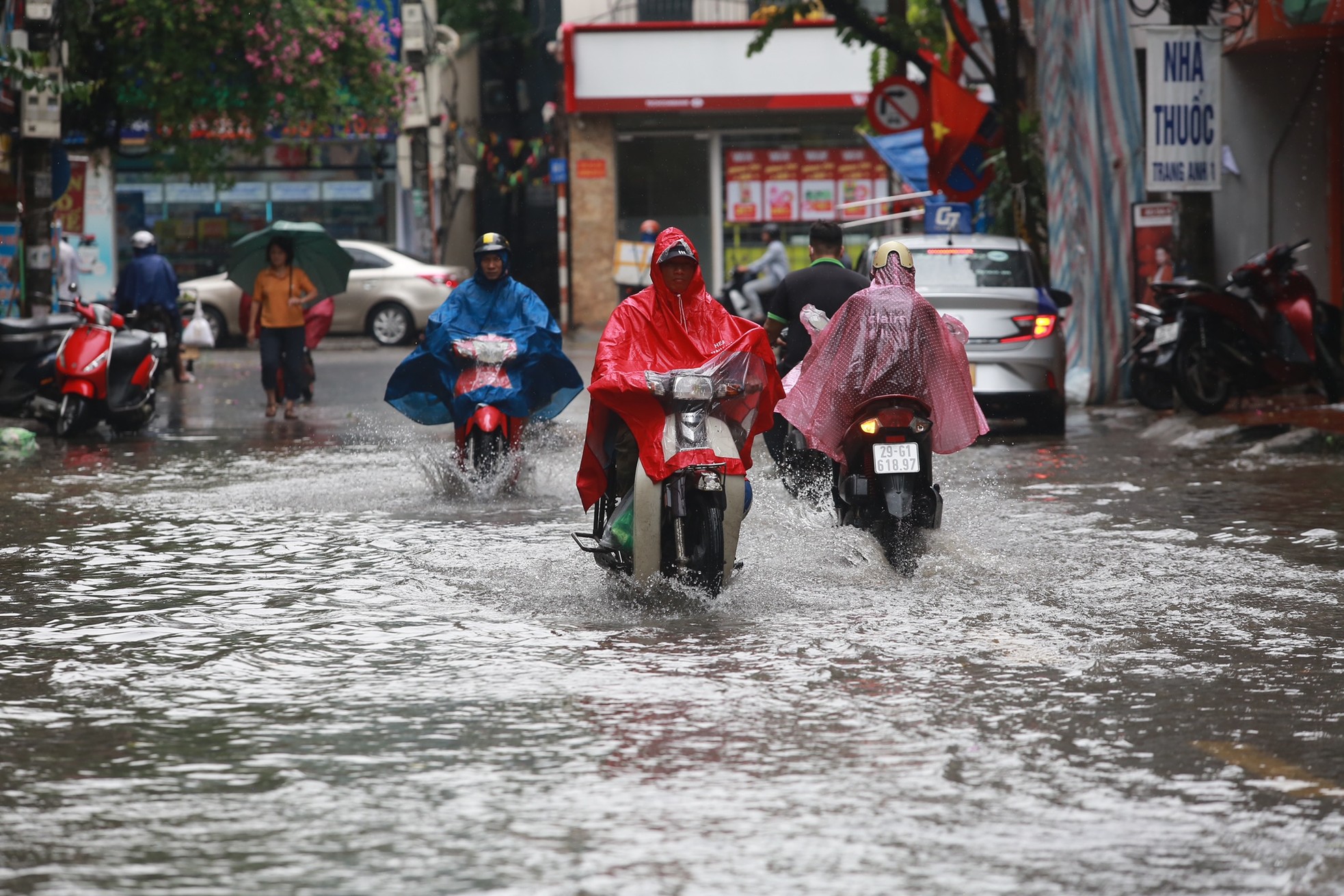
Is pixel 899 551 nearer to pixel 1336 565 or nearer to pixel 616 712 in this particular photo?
pixel 1336 565

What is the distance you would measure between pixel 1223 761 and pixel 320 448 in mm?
10995

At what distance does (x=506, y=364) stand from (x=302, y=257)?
7.38m

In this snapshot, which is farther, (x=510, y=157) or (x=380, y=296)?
(x=510, y=157)

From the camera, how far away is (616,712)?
19.7ft

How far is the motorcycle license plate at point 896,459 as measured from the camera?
28.0 ft

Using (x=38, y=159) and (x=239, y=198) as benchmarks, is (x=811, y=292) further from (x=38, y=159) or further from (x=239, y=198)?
(x=239, y=198)

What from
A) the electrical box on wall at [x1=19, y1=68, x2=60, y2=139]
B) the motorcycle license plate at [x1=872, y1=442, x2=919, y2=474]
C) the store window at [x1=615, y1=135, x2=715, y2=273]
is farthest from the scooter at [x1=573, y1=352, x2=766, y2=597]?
the store window at [x1=615, y1=135, x2=715, y2=273]

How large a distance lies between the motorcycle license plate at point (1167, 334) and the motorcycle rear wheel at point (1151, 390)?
47 cm

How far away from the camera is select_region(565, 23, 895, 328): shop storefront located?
36938mm

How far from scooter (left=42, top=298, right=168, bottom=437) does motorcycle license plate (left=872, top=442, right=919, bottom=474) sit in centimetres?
963

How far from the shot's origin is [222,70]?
28125mm

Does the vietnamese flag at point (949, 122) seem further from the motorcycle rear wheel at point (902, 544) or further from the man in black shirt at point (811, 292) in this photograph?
the motorcycle rear wheel at point (902, 544)

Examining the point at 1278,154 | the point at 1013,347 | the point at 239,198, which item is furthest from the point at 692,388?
the point at 239,198

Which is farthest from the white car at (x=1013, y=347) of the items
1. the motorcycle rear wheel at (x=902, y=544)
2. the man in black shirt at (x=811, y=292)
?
the motorcycle rear wheel at (x=902, y=544)
